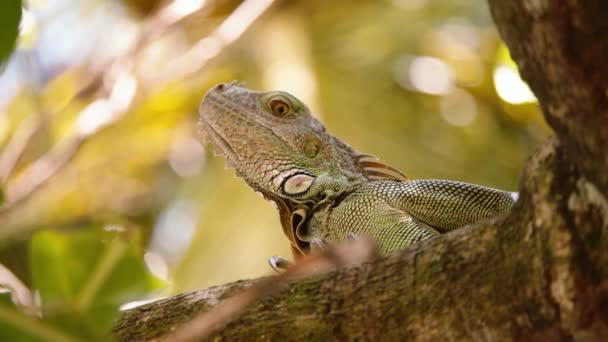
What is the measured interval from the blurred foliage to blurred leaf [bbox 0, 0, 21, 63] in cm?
472

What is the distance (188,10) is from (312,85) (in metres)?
2.78

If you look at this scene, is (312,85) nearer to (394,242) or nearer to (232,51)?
(232,51)

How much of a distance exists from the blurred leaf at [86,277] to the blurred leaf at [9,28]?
1.25 feet

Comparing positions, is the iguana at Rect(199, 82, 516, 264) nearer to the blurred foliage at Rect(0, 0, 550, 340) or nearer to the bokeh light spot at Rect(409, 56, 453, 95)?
the blurred foliage at Rect(0, 0, 550, 340)

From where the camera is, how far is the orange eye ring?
16.1 feet

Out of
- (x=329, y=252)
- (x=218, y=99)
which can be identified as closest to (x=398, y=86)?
(x=218, y=99)

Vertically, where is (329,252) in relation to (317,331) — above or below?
above

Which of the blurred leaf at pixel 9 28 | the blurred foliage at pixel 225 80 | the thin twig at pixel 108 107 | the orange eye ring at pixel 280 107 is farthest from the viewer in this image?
the blurred foliage at pixel 225 80

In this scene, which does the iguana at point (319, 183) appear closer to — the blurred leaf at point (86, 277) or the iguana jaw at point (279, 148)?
the iguana jaw at point (279, 148)

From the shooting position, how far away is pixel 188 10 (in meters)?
6.73

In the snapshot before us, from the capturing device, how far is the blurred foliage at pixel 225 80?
25.7ft

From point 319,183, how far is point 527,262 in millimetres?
2264

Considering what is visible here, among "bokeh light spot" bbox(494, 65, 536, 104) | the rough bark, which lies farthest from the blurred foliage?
the rough bark

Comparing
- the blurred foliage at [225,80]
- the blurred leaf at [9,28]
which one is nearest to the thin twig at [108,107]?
the blurred foliage at [225,80]
